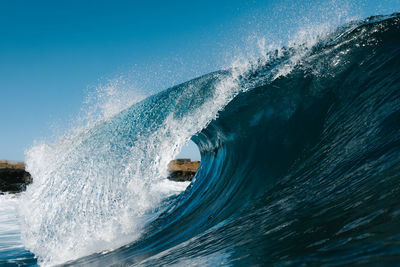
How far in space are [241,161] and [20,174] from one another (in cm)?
1955

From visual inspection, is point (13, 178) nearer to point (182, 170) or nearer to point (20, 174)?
point (20, 174)

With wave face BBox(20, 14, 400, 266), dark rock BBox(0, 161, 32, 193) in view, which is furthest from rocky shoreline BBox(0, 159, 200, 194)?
wave face BBox(20, 14, 400, 266)

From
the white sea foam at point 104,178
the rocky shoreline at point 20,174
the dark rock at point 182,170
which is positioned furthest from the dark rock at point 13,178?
the white sea foam at point 104,178

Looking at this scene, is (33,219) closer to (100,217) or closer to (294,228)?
(100,217)

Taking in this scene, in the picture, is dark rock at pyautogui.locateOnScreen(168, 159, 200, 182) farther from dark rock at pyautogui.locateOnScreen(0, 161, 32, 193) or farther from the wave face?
the wave face

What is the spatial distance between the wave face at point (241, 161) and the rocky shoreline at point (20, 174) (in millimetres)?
12061

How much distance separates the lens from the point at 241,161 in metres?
5.37

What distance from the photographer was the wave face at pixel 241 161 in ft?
8.57

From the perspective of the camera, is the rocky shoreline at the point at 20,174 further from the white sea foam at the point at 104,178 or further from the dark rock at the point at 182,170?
the white sea foam at the point at 104,178

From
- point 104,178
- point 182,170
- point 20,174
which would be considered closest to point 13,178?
point 20,174

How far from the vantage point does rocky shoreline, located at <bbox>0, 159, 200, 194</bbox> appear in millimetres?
17938

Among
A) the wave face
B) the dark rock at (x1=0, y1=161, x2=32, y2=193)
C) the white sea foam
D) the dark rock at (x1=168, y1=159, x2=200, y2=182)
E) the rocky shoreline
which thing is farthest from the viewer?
the dark rock at (x1=168, y1=159, x2=200, y2=182)

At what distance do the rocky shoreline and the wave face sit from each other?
1206 cm

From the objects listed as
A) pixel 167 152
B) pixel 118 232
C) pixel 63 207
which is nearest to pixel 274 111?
pixel 167 152
